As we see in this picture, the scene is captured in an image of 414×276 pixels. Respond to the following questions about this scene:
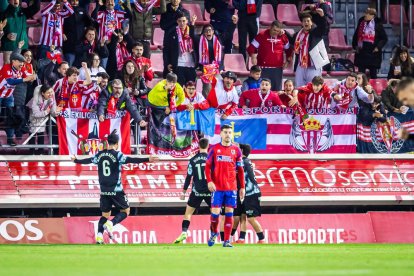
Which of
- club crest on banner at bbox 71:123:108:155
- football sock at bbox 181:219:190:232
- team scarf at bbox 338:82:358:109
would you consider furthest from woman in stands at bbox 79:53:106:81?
team scarf at bbox 338:82:358:109

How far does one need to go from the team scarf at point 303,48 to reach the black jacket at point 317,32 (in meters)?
0.10

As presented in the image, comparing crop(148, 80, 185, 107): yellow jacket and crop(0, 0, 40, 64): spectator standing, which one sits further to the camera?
crop(0, 0, 40, 64): spectator standing

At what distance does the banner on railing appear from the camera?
26.8 metres

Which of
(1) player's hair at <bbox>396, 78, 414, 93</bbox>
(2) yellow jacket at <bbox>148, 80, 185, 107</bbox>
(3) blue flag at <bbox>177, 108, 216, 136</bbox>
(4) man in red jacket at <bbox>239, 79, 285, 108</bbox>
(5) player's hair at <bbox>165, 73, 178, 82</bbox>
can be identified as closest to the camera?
(1) player's hair at <bbox>396, 78, 414, 93</bbox>

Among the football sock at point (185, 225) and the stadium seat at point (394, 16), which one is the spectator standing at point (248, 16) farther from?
the football sock at point (185, 225)

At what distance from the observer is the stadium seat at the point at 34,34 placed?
28.9m

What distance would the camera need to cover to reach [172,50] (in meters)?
28.0

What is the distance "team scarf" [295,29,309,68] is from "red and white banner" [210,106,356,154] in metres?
2.29

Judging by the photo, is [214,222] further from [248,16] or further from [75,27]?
[248,16]

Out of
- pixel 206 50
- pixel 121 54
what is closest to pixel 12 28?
pixel 121 54

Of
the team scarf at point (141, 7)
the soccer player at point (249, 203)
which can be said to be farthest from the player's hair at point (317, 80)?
the team scarf at point (141, 7)

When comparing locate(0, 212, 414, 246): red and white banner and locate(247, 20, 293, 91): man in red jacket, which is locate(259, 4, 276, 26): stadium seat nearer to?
locate(247, 20, 293, 91): man in red jacket

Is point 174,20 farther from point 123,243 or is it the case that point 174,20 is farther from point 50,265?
point 50,265

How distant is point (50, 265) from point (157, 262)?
1513 millimetres
